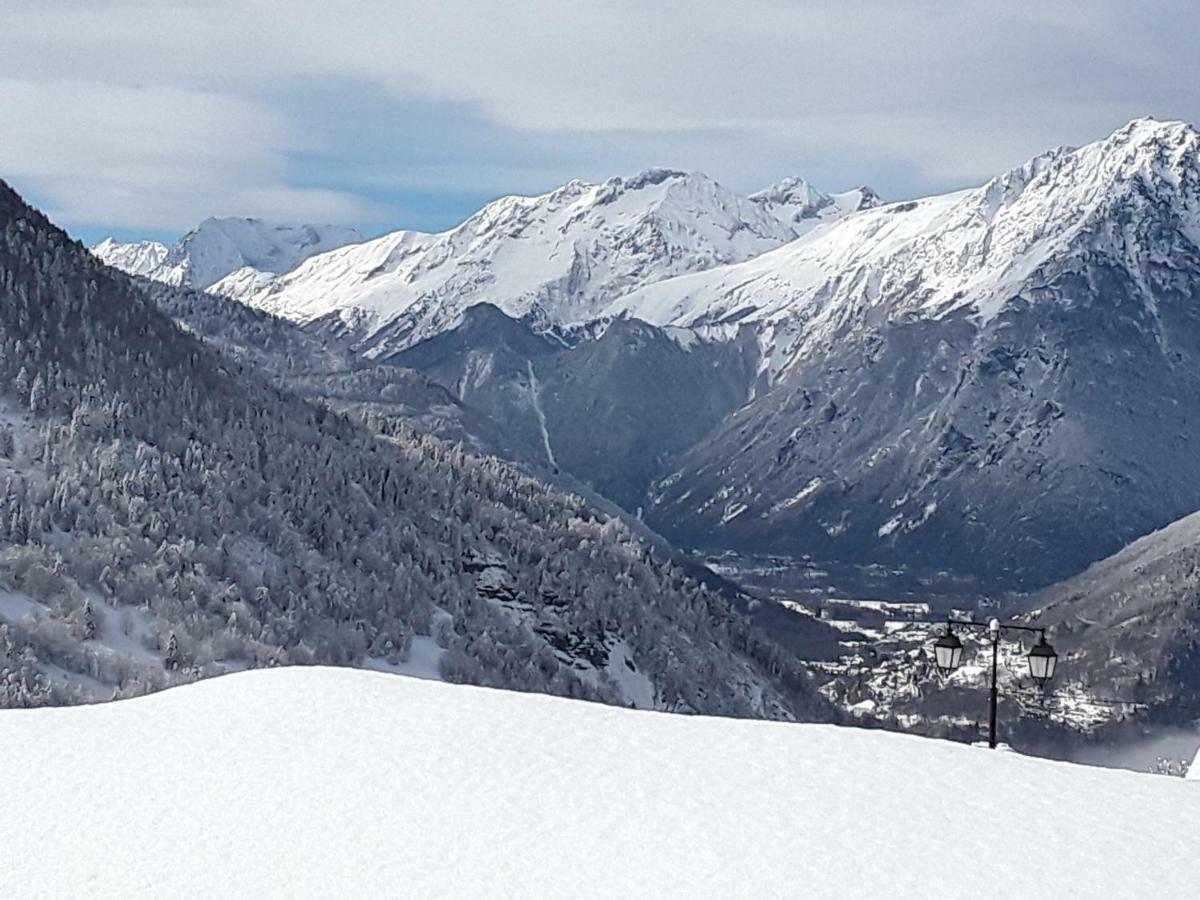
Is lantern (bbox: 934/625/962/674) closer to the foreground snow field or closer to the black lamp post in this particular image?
the black lamp post

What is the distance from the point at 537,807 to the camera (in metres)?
29.7

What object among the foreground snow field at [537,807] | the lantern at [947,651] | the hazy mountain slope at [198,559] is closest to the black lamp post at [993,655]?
the lantern at [947,651]

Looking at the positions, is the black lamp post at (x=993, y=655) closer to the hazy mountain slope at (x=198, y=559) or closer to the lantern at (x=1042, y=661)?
the lantern at (x=1042, y=661)

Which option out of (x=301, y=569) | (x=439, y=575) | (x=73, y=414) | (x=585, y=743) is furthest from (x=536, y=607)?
(x=585, y=743)

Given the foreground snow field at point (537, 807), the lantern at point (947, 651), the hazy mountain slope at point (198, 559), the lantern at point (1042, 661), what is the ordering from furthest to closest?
the hazy mountain slope at point (198, 559)
the lantern at point (947, 651)
the lantern at point (1042, 661)
the foreground snow field at point (537, 807)

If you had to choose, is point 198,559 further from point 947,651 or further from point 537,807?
point 537,807

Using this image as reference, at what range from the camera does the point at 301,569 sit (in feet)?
541

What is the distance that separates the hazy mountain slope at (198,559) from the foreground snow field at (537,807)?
81.4 meters

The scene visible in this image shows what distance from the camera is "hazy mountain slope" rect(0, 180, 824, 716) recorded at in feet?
436

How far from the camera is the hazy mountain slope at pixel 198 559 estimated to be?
436 feet

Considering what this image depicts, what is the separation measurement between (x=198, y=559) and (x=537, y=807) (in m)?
129

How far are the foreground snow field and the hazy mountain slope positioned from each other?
267 ft

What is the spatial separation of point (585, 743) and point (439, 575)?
506 feet

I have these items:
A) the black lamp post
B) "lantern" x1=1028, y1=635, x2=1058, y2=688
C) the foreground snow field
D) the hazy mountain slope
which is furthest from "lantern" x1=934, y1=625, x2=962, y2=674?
the hazy mountain slope
